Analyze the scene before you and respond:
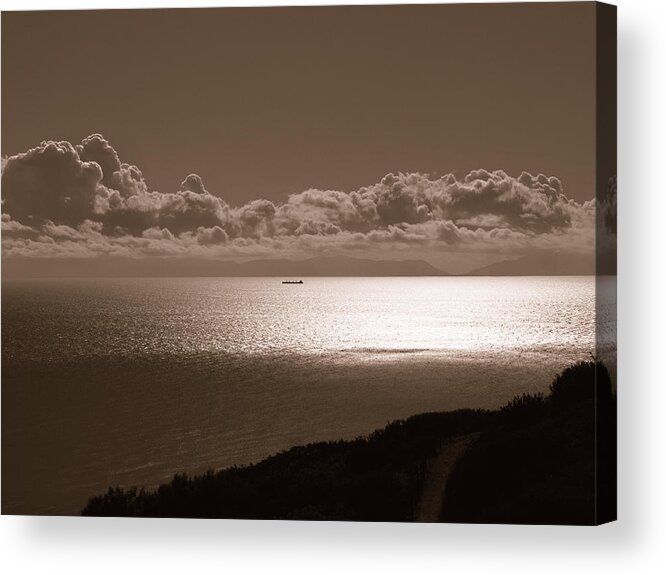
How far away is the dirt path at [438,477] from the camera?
Answer: 32.2 feet

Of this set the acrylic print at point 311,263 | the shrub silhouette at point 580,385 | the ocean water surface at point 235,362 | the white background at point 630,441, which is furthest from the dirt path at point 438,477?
the shrub silhouette at point 580,385

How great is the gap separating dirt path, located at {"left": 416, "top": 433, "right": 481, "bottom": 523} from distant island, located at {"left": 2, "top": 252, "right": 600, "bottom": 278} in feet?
4.17

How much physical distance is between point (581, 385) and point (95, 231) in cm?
388

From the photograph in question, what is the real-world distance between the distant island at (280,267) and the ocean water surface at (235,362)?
7 cm

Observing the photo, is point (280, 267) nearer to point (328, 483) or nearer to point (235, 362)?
point (235, 362)

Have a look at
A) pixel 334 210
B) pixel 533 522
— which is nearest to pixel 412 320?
pixel 334 210

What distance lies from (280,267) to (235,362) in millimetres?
803

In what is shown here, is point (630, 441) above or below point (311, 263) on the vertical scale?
below

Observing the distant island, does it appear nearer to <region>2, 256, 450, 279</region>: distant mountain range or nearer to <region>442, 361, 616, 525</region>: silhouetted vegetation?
<region>2, 256, 450, 279</region>: distant mountain range

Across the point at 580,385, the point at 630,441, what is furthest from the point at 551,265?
the point at 630,441

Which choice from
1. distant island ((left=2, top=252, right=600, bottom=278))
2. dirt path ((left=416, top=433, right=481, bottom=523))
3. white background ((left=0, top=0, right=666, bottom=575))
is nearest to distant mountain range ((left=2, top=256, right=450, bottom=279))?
distant island ((left=2, top=252, right=600, bottom=278))

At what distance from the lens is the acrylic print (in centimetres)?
984

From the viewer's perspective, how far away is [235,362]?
402 inches

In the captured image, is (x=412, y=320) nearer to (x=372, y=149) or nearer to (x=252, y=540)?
(x=372, y=149)
